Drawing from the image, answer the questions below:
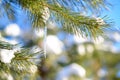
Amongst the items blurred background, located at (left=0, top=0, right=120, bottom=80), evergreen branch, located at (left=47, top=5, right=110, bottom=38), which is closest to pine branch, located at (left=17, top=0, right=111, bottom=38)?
evergreen branch, located at (left=47, top=5, right=110, bottom=38)

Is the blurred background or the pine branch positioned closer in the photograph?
the pine branch

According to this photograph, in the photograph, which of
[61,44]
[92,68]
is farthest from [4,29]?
[92,68]

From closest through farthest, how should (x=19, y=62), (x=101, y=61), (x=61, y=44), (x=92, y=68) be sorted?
1. (x=19, y=62)
2. (x=61, y=44)
3. (x=92, y=68)
4. (x=101, y=61)

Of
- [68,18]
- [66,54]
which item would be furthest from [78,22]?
[66,54]

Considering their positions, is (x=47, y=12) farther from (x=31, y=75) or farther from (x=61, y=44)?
(x=61, y=44)

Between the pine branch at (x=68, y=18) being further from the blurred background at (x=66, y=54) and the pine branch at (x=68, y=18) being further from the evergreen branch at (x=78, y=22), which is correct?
the blurred background at (x=66, y=54)

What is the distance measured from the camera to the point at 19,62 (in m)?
2.65

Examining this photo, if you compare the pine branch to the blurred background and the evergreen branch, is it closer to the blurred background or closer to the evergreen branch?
the evergreen branch

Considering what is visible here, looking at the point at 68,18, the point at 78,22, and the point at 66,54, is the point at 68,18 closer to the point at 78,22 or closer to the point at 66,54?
the point at 78,22

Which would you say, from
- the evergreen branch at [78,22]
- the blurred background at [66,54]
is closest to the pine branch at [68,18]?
the evergreen branch at [78,22]

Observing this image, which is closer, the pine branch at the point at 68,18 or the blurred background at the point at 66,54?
the pine branch at the point at 68,18

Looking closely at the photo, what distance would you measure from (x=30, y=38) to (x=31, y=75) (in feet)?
17.2

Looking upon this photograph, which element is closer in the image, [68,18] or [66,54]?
[68,18]

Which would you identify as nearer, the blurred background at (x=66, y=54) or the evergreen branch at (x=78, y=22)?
the evergreen branch at (x=78, y=22)
